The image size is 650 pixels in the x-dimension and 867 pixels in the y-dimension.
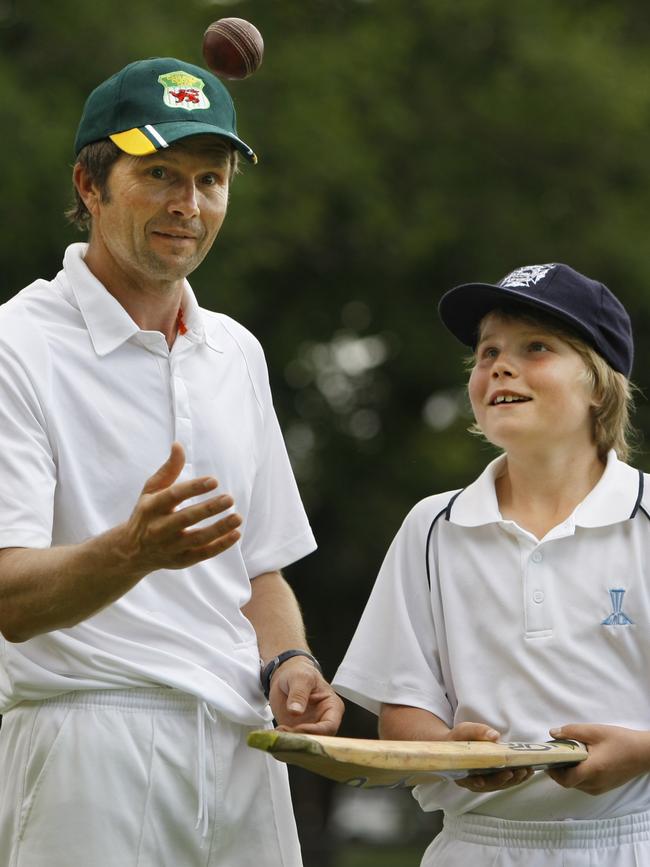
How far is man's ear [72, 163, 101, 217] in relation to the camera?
3844 mm

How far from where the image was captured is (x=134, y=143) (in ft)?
12.1

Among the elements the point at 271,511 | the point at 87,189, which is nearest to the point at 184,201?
the point at 87,189

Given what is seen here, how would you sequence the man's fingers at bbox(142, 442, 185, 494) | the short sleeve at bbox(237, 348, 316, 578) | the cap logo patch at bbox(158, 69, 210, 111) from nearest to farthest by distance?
the man's fingers at bbox(142, 442, 185, 494) → the cap logo patch at bbox(158, 69, 210, 111) → the short sleeve at bbox(237, 348, 316, 578)

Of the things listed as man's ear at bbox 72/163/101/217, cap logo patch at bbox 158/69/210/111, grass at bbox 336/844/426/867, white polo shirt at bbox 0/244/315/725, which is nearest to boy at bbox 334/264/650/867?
white polo shirt at bbox 0/244/315/725

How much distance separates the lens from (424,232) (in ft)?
47.8

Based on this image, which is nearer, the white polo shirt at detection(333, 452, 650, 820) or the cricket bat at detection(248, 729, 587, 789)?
the cricket bat at detection(248, 729, 587, 789)

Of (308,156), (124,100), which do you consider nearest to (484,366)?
(124,100)

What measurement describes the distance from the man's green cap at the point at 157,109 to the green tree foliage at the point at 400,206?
9.40 metres

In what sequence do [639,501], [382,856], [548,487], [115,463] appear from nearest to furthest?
1. [115,463]
2. [639,501]
3. [548,487]
4. [382,856]

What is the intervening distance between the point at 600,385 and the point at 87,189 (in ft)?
4.29

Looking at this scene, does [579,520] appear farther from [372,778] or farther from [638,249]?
[638,249]

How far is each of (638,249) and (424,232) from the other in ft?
6.18

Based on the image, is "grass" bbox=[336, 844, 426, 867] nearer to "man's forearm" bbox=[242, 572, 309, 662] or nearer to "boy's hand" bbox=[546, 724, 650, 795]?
"man's forearm" bbox=[242, 572, 309, 662]

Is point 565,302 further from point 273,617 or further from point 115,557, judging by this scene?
point 115,557
